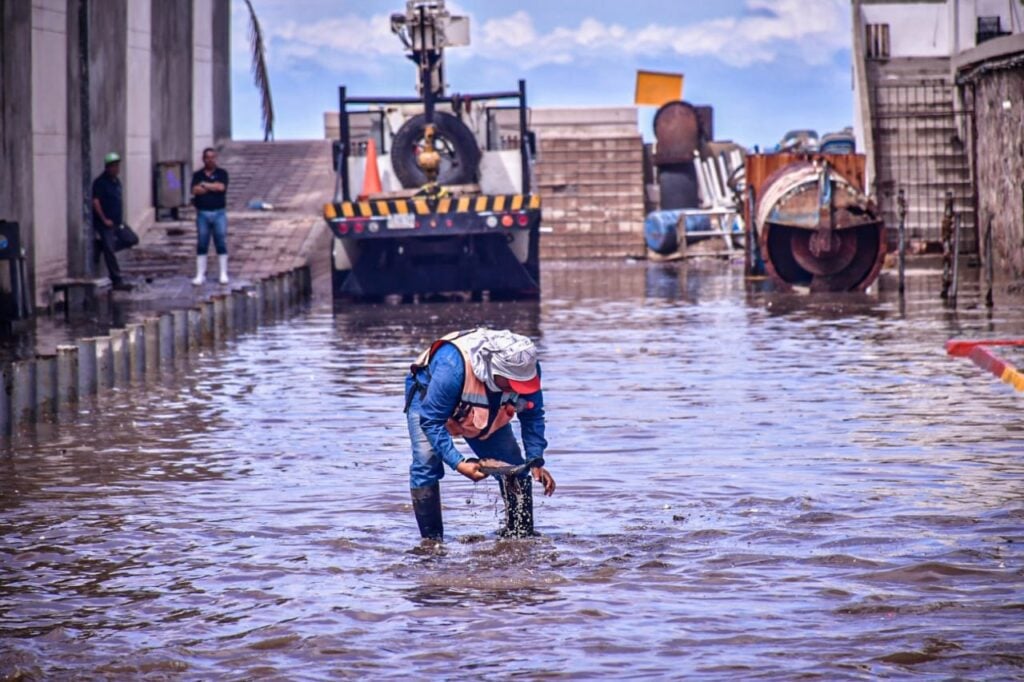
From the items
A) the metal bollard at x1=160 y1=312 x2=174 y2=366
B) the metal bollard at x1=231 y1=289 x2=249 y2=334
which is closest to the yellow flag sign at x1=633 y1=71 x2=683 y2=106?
the metal bollard at x1=231 y1=289 x2=249 y2=334

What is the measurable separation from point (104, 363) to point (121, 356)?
1.86ft

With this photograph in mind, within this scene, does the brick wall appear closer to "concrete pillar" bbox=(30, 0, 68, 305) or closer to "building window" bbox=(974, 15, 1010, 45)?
"building window" bbox=(974, 15, 1010, 45)

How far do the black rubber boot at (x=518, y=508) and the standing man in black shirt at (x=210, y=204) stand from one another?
17.4m

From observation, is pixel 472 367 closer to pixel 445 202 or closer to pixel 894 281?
pixel 445 202

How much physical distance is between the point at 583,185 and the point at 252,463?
31.6 m

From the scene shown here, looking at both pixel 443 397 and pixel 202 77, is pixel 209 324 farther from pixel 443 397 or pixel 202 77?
pixel 202 77

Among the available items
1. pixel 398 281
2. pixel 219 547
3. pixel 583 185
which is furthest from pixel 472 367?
pixel 583 185

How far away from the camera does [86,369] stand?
15812mm

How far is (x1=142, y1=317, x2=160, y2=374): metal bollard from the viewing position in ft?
58.7

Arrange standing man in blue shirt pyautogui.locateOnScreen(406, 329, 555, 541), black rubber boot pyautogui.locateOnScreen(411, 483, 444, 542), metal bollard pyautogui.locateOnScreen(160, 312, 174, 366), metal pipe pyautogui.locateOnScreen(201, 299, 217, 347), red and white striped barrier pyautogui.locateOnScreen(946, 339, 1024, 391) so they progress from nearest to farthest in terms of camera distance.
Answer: standing man in blue shirt pyautogui.locateOnScreen(406, 329, 555, 541) < black rubber boot pyautogui.locateOnScreen(411, 483, 444, 542) < red and white striped barrier pyautogui.locateOnScreen(946, 339, 1024, 391) < metal bollard pyautogui.locateOnScreen(160, 312, 174, 366) < metal pipe pyautogui.locateOnScreen(201, 299, 217, 347)

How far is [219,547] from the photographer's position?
358 inches

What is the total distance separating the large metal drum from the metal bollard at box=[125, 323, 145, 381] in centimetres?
1142

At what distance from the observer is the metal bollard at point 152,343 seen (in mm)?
17891

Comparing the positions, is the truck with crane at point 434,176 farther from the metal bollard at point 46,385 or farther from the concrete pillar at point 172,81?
the metal bollard at point 46,385
